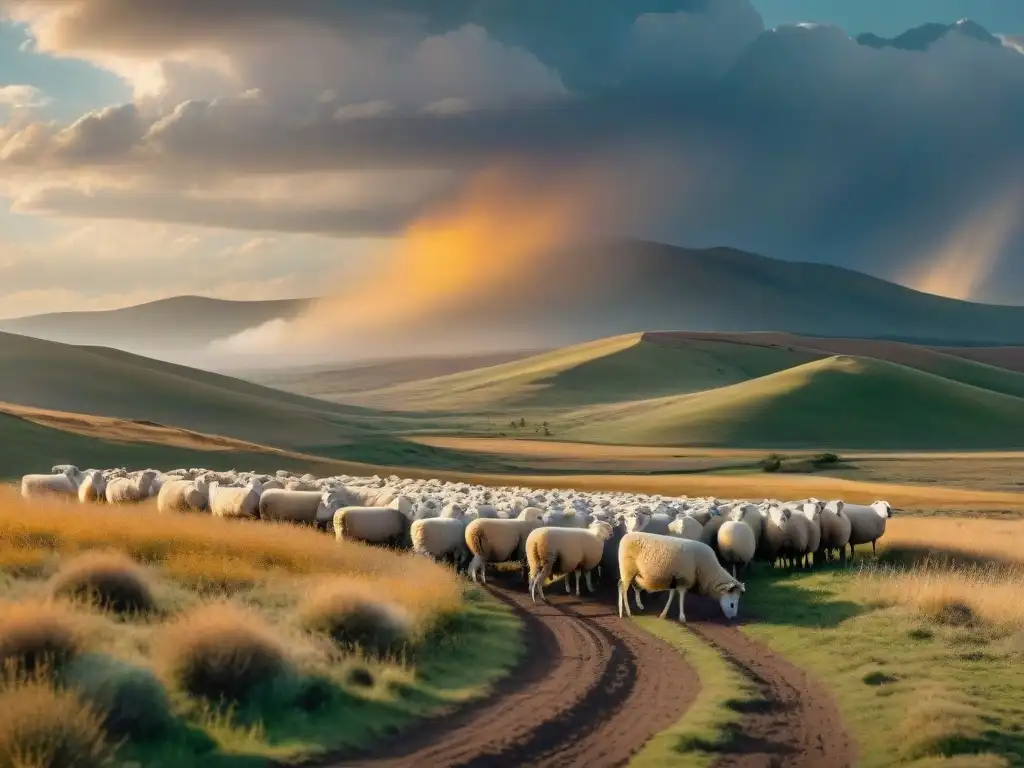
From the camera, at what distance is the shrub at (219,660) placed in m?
10.7

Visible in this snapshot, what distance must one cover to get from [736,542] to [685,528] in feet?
3.22

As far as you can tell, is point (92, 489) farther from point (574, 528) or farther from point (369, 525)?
point (574, 528)

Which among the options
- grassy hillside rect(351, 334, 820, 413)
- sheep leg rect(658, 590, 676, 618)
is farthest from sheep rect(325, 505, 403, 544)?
grassy hillside rect(351, 334, 820, 413)

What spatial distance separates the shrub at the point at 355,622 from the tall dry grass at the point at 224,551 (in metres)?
1.26

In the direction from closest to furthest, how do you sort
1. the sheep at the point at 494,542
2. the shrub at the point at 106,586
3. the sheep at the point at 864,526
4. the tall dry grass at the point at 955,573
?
the shrub at the point at 106,586 → the tall dry grass at the point at 955,573 → the sheep at the point at 494,542 → the sheep at the point at 864,526

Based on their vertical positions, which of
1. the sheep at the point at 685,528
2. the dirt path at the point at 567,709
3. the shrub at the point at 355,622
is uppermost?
the sheep at the point at 685,528

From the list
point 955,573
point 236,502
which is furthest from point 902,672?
point 236,502

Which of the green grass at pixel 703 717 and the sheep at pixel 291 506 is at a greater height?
the sheep at pixel 291 506

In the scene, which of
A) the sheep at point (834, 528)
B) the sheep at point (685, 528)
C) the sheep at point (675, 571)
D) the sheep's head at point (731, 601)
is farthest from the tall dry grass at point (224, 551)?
the sheep at point (834, 528)

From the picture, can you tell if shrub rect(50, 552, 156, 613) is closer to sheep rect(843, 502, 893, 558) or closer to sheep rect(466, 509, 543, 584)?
sheep rect(466, 509, 543, 584)

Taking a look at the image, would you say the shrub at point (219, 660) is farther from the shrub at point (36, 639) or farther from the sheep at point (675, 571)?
the sheep at point (675, 571)

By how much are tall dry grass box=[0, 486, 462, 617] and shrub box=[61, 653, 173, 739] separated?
525 centimetres

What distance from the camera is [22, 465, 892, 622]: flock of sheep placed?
1864 centimetres

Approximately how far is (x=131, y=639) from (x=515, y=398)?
155 metres
